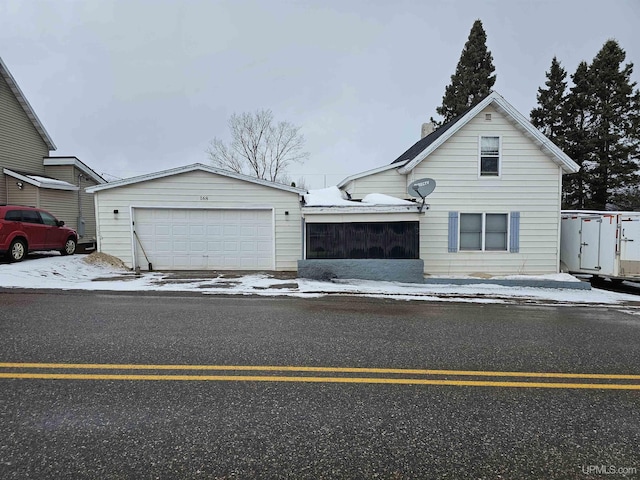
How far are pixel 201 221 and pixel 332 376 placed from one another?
10.7 metres

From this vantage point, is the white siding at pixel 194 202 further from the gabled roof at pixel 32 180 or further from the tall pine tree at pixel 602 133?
the tall pine tree at pixel 602 133

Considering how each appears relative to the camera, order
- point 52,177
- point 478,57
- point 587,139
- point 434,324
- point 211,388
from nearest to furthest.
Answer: point 211,388
point 434,324
point 52,177
point 587,139
point 478,57

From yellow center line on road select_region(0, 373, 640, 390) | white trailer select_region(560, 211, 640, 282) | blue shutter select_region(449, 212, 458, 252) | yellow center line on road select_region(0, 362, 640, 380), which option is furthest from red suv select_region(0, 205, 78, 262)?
white trailer select_region(560, 211, 640, 282)

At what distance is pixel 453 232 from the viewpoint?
1367 centimetres

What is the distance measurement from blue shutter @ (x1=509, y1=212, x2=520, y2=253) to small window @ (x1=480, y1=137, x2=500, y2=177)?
160 centimetres

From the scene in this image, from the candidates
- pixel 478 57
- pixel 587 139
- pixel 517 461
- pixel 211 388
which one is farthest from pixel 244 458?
pixel 478 57

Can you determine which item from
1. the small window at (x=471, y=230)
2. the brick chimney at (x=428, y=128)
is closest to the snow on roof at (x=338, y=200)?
the small window at (x=471, y=230)

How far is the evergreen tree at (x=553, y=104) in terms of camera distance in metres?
27.6

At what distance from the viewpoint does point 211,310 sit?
7.45 m

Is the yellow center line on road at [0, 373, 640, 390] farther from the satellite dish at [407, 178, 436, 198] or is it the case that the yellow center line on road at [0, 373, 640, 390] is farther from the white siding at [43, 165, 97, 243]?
the white siding at [43, 165, 97, 243]

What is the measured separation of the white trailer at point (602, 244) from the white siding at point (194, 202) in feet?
32.4

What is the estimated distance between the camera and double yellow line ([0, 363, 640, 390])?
407 cm

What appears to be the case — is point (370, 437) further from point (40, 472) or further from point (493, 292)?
point (493, 292)

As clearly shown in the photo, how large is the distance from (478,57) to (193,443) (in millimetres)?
33697
